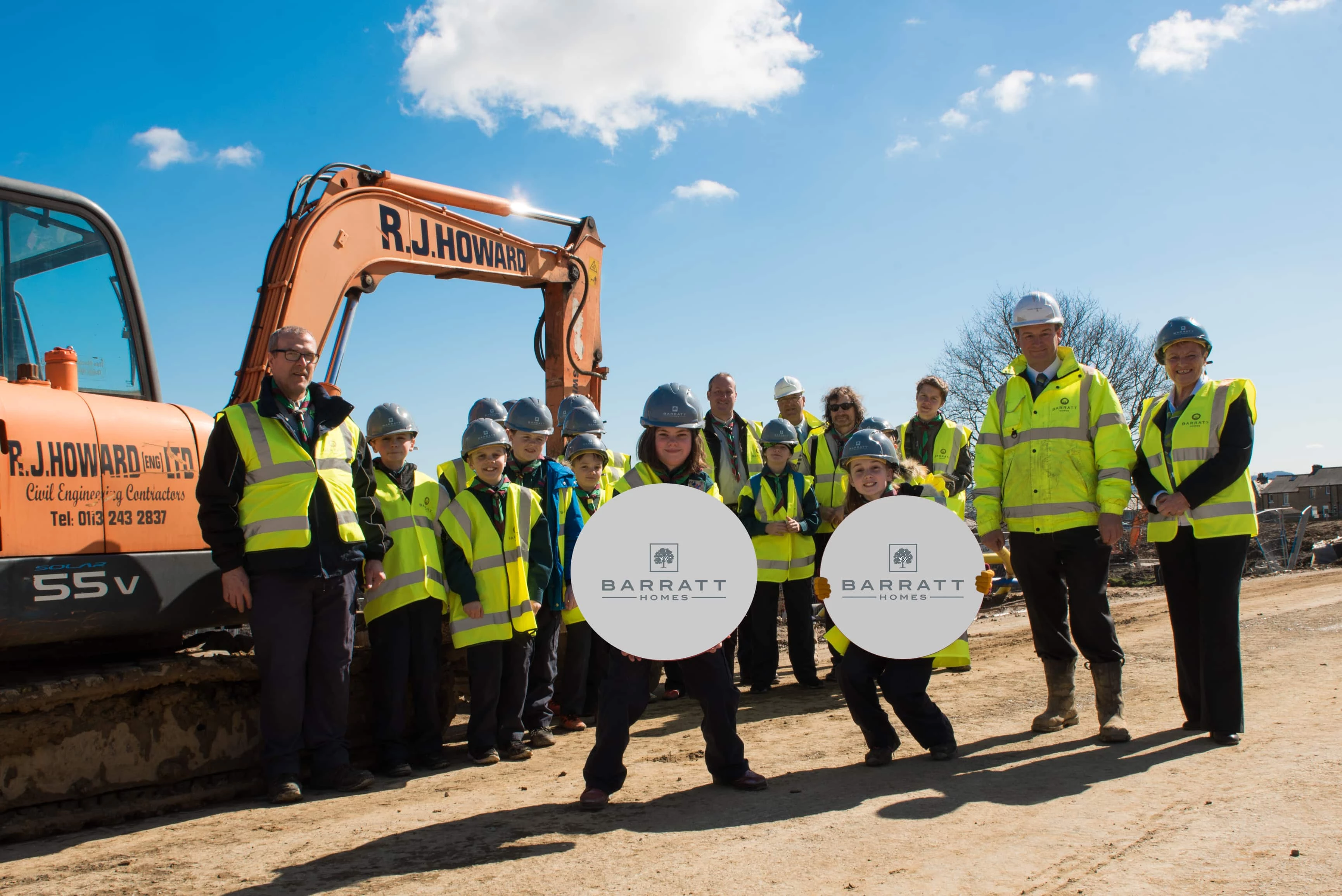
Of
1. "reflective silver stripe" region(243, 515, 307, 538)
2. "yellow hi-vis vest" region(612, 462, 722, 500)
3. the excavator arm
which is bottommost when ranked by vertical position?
"reflective silver stripe" region(243, 515, 307, 538)

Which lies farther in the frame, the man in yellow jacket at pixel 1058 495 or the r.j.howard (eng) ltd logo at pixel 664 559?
the man in yellow jacket at pixel 1058 495

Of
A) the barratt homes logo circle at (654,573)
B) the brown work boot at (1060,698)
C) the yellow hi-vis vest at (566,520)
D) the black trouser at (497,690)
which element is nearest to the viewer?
the barratt homes logo circle at (654,573)

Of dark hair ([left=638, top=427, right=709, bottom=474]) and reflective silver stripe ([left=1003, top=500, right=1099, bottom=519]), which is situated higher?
dark hair ([left=638, top=427, right=709, bottom=474])

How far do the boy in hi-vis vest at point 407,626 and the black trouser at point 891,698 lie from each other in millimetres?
2359

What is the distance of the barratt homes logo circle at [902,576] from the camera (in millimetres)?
4793

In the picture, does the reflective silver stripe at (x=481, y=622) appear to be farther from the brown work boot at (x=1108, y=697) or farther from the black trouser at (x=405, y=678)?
the brown work boot at (x=1108, y=697)

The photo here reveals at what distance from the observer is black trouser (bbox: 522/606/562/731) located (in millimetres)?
6051

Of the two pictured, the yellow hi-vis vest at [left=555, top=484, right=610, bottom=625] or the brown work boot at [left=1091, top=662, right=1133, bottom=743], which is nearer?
the brown work boot at [left=1091, top=662, right=1133, bottom=743]

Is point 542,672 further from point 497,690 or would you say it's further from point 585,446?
point 585,446

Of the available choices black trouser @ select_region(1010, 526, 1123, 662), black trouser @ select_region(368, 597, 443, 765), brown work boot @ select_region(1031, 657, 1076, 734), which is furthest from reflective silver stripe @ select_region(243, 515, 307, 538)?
brown work boot @ select_region(1031, 657, 1076, 734)

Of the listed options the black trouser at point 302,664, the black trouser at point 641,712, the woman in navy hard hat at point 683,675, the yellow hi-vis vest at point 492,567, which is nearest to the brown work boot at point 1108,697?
the woman in navy hard hat at point 683,675

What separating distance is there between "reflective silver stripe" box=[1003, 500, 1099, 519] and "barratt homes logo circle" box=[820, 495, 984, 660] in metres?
0.63

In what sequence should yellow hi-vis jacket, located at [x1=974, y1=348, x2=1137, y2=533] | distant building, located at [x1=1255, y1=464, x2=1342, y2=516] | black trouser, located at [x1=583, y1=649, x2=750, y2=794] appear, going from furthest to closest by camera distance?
distant building, located at [x1=1255, y1=464, x2=1342, y2=516]
yellow hi-vis jacket, located at [x1=974, y1=348, x2=1137, y2=533]
black trouser, located at [x1=583, y1=649, x2=750, y2=794]

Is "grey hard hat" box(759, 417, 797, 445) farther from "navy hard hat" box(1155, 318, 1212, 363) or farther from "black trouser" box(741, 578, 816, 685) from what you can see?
"navy hard hat" box(1155, 318, 1212, 363)
